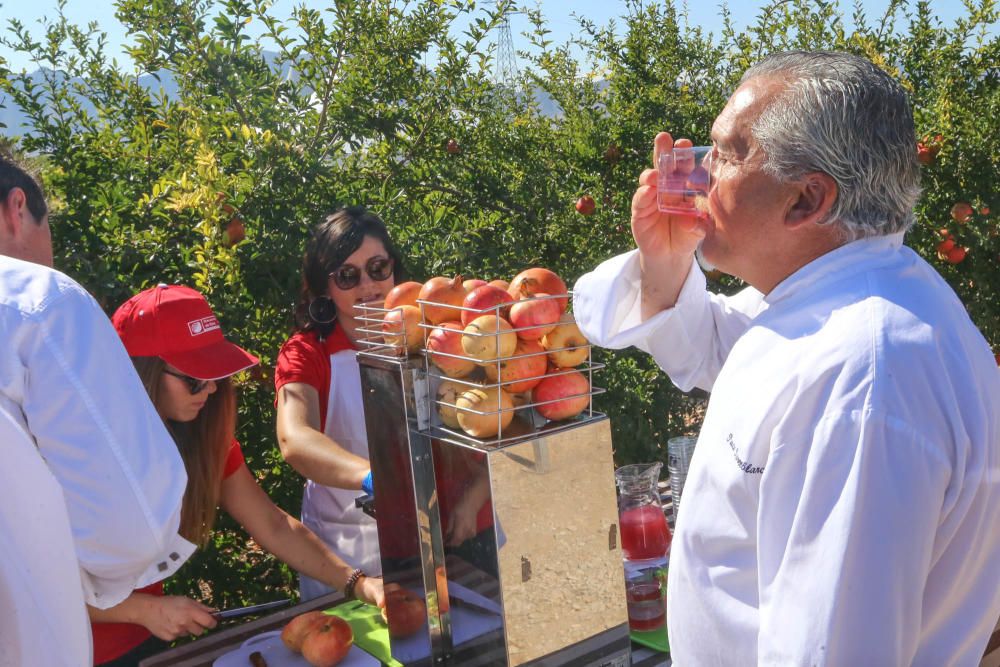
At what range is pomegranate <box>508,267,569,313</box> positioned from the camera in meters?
1.85

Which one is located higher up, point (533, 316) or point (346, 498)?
point (533, 316)

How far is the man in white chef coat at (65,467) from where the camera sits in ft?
5.33

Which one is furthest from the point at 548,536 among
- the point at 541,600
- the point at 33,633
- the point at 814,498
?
the point at 33,633

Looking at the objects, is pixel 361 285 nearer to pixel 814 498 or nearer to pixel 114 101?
pixel 114 101

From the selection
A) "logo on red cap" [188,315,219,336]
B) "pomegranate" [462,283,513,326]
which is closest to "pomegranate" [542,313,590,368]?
"pomegranate" [462,283,513,326]

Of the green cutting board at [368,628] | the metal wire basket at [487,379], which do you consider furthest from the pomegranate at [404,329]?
the green cutting board at [368,628]

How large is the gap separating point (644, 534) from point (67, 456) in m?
1.35

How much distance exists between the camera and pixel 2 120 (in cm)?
352

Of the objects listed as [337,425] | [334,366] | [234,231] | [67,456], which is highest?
[234,231]

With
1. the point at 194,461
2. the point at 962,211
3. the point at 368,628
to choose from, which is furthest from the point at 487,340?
the point at 962,211

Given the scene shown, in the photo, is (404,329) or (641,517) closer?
(404,329)

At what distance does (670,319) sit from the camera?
205cm

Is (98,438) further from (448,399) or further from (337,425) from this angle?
(337,425)

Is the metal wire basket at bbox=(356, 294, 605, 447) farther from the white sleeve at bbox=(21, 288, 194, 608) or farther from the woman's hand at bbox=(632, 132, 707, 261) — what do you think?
the white sleeve at bbox=(21, 288, 194, 608)
